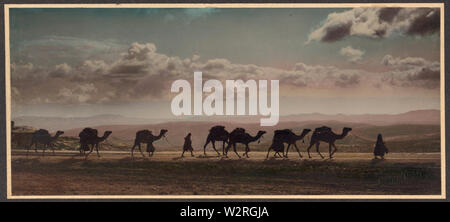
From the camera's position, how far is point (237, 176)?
831 centimetres

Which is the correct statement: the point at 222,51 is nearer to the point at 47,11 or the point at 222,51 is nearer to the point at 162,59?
the point at 162,59

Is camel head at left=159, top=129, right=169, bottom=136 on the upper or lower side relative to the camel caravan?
upper

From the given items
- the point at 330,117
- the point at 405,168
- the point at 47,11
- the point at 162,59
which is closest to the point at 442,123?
the point at 405,168

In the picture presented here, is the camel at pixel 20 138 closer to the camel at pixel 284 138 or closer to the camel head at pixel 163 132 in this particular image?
the camel head at pixel 163 132

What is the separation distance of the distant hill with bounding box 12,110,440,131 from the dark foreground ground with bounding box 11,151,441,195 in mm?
607

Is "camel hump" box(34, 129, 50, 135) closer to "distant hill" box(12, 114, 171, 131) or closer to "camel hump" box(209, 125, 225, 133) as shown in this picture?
"distant hill" box(12, 114, 171, 131)

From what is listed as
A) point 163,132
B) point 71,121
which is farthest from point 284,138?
point 71,121

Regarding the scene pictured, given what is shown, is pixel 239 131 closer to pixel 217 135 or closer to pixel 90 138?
pixel 217 135

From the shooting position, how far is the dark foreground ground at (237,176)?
324 inches

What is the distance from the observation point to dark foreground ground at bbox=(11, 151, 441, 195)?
8234 mm

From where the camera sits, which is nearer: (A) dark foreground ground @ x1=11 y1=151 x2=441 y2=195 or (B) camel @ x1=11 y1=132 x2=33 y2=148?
(A) dark foreground ground @ x1=11 y1=151 x2=441 y2=195

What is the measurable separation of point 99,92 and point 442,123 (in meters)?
6.21

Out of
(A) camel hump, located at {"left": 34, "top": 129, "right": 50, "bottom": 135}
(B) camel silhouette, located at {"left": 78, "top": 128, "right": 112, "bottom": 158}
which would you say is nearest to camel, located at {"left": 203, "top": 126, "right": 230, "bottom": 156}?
(B) camel silhouette, located at {"left": 78, "top": 128, "right": 112, "bottom": 158}

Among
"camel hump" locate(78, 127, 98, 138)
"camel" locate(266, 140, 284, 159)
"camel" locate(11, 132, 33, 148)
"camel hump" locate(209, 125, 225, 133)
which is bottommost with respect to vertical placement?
"camel" locate(266, 140, 284, 159)
